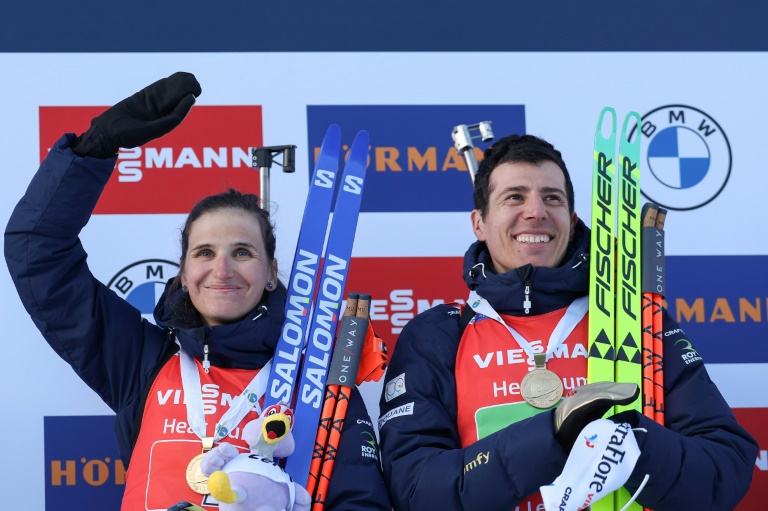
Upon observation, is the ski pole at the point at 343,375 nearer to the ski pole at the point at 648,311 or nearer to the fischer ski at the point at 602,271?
the fischer ski at the point at 602,271

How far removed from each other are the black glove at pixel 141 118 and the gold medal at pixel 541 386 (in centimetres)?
108

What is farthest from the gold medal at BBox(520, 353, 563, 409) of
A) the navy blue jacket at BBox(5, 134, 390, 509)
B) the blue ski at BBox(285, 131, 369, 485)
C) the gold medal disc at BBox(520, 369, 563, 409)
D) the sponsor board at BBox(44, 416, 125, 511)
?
the sponsor board at BBox(44, 416, 125, 511)

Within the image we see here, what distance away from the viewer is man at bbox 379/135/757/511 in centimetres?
234

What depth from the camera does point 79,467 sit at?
3.24 meters

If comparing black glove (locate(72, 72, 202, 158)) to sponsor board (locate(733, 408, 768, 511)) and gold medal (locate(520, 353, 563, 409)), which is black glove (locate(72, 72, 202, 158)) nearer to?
gold medal (locate(520, 353, 563, 409))

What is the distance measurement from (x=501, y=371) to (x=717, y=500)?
59 centimetres

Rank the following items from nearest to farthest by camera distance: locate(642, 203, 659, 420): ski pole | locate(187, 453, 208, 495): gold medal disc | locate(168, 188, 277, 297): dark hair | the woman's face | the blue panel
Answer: locate(187, 453, 208, 495): gold medal disc → locate(642, 203, 659, 420): ski pole → the woman's face → locate(168, 188, 277, 297): dark hair → the blue panel

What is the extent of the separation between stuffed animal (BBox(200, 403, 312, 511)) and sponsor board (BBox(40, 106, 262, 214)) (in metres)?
1.13

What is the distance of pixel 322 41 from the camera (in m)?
3.53

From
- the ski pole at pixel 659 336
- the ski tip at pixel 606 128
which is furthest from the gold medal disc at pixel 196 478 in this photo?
the ski tip at pixel 606 128

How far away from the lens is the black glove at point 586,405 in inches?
85.0

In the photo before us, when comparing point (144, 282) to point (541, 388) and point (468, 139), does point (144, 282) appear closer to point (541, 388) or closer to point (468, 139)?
point (468, 139)

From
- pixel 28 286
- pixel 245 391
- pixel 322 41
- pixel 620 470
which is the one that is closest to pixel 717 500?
pixel 620 470

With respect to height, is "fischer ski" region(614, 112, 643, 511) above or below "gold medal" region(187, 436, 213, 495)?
above
